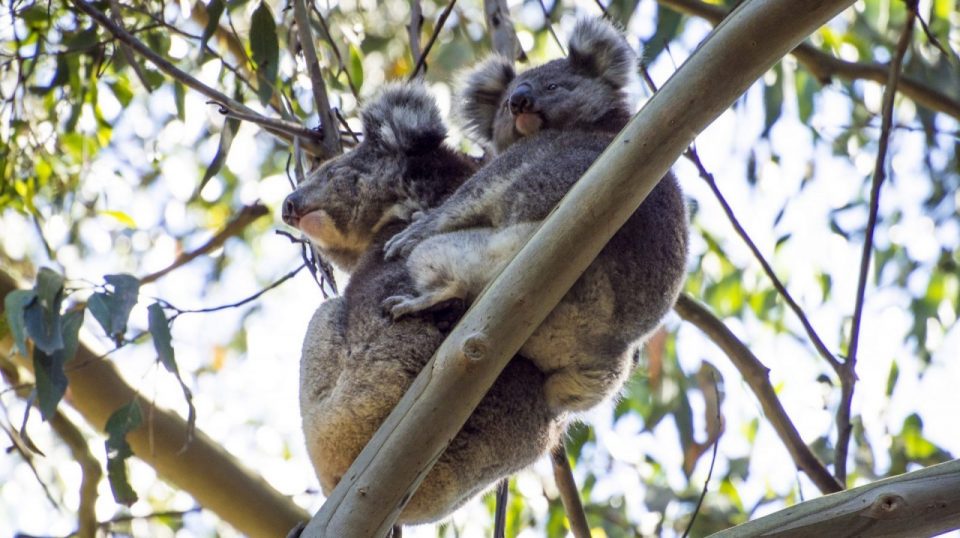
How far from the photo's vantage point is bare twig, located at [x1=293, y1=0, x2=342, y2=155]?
2822 millimetres

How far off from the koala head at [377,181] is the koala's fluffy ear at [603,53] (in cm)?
52

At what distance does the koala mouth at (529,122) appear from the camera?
2893 millimetres

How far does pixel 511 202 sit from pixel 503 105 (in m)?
0.90

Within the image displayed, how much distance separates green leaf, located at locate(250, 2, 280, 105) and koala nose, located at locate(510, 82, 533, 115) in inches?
31.5

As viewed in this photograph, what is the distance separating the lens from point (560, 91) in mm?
3004

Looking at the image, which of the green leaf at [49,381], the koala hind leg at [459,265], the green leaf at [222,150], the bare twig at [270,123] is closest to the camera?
the koala hind leg at [459,265]

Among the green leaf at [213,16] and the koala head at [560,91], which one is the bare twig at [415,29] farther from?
the green leaf at [213,16]

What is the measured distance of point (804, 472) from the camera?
303 cm

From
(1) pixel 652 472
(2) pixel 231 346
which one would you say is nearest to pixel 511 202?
(1) pixel 652 472

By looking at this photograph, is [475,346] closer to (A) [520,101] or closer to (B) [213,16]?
(A) [520,101]

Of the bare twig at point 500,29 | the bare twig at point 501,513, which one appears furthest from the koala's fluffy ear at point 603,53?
the bare twig at point 501,513

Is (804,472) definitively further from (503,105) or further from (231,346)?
(231,346)

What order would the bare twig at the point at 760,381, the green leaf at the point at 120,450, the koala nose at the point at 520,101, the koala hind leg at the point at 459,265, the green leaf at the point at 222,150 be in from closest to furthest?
the koala hind leg at the point at 459,265
the green leaf at the point at 120,450
the koala nose at the point at 520,101
the bare twig at the point at 760,381
the green leaf at the point at 222,150

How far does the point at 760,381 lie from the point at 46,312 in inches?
76.9
